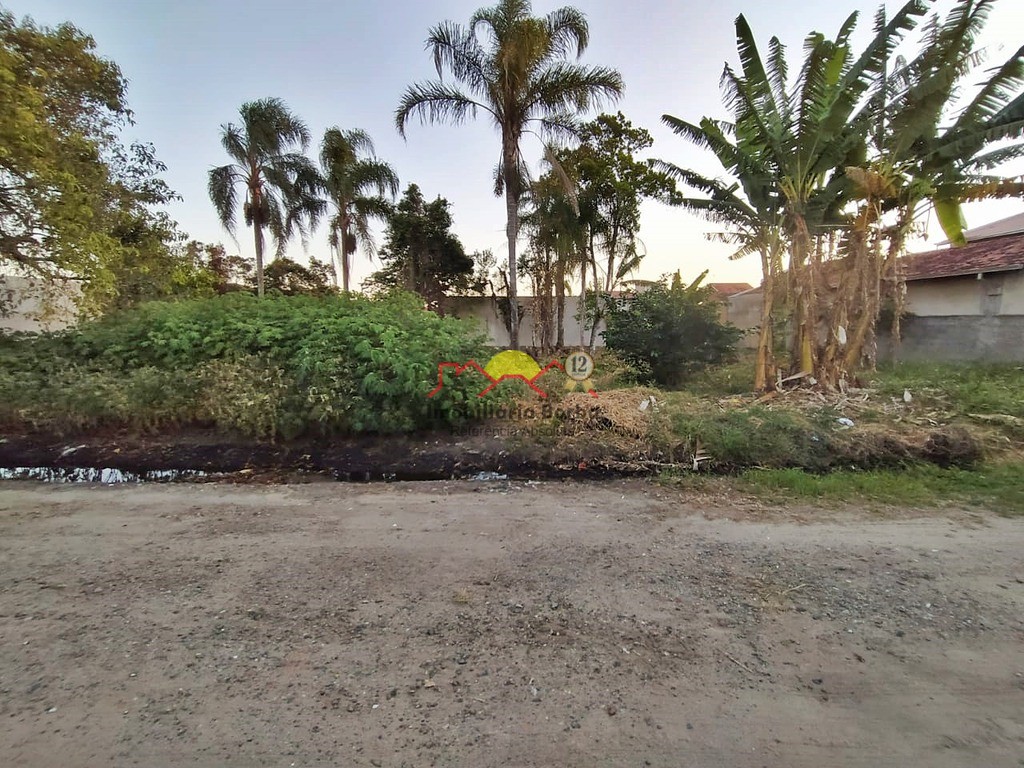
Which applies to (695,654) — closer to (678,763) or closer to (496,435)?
(678,763)

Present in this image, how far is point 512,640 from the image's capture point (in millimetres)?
2457

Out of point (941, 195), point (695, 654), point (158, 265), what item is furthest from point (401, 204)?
point (695, 654)

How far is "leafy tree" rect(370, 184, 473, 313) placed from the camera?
18.5 meters

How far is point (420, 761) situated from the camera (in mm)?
1771

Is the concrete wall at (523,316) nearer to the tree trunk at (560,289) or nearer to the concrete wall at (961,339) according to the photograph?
the tree trunk at (560,289)

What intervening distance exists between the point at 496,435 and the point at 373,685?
4227 millimetres

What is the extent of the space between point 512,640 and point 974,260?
1510 centimetres

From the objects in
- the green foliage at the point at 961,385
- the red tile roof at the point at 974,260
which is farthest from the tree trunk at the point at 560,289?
the green foliage at the point at 961,385

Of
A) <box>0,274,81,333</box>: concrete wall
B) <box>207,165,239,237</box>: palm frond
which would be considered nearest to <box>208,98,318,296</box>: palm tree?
<box>207,165,239,237</box>: palm frond

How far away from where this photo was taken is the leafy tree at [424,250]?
1855 centimetres

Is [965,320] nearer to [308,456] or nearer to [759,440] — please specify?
[759,440]

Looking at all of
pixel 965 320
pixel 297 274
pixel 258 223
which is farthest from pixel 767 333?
pixel 297 274

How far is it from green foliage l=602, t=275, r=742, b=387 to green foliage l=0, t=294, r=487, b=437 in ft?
13.7

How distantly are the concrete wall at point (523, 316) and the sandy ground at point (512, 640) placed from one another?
1500 centimetres
